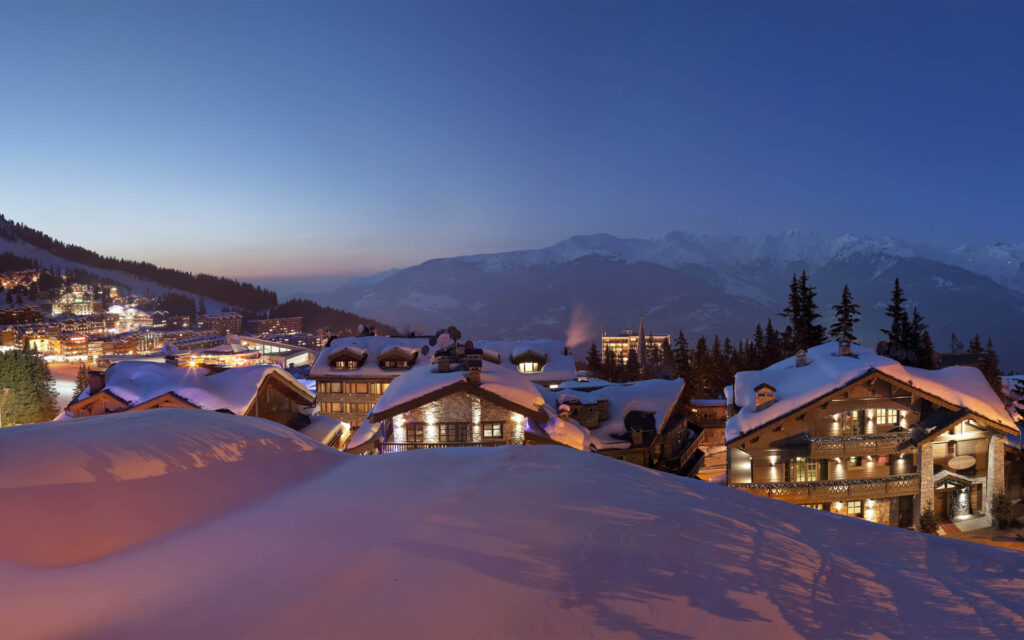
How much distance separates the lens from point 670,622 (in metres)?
5.20

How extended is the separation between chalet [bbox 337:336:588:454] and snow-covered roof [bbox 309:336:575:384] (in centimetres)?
1919

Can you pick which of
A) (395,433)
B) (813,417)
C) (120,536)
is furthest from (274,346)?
(120,536)

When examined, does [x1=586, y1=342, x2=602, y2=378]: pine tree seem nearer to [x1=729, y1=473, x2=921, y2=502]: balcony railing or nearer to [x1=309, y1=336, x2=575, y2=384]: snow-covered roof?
[x1=309, y1=336, x2=575, y2=384]: snow-covered roof

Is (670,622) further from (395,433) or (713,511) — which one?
(395,433)

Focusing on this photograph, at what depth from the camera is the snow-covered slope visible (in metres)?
5.13

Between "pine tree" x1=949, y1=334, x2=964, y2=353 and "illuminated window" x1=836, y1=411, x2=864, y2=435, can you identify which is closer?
"illuminated window" x1=836, y1=411, x2=864, y2=435

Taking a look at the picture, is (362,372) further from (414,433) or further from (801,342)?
(801,342)

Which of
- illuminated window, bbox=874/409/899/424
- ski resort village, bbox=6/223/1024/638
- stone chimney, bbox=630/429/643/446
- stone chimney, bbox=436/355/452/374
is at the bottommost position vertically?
stone chimney, bbox=630/429/643/446

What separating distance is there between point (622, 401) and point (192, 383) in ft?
76.2

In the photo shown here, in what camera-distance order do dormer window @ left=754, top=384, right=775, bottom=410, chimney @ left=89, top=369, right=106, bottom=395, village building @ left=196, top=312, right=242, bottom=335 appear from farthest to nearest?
village building @ left=196, top=312, right=242, bottom=335, chimney @ left=89, top=369, right=106, bottom=395, dormer window @ left=754, top=384, right=775, bottom=410

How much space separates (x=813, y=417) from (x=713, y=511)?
20.5 meters

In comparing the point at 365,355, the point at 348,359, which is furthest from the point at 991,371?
the point at 348,359

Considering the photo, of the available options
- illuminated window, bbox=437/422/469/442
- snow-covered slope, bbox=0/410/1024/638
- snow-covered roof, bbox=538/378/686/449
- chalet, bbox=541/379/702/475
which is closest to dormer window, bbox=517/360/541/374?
chalet, bbox=541/379/702/475

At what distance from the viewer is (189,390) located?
1088 inches
